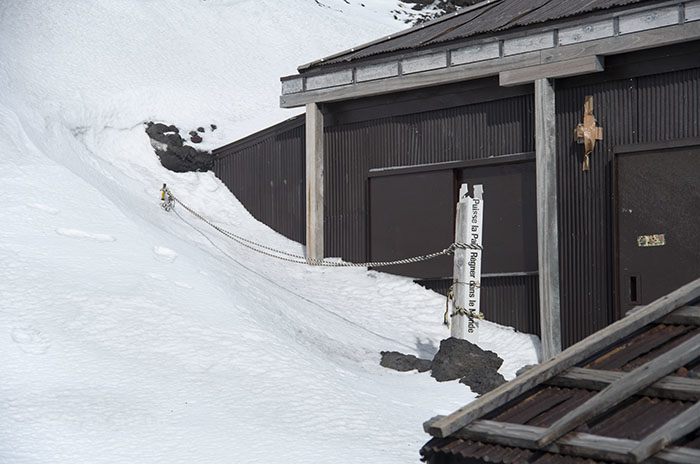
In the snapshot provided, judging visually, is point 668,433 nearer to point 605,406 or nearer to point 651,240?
point 605,406

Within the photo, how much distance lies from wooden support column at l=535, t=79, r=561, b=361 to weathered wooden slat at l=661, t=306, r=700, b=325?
27.9 ft

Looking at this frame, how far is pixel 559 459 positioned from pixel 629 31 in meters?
9.94

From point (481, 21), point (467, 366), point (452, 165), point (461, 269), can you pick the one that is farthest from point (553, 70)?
point (467, 366)

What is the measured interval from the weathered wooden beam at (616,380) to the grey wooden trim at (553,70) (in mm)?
9204

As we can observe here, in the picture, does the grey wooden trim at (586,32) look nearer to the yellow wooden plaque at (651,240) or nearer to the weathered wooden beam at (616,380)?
the yellow wooden plaque at (651,240)

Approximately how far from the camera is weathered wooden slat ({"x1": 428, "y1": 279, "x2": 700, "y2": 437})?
5.17 metres

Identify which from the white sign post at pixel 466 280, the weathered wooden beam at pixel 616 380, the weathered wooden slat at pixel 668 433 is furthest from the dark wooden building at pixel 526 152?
the weathered wooden slat at pixel 668 433

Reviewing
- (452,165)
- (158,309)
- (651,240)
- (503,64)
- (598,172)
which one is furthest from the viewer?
(452,165)

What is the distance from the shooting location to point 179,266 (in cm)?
1289

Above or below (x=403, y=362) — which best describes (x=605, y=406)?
above

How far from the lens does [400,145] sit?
648 inches

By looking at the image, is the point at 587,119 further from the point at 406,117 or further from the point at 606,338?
the point at 606,338

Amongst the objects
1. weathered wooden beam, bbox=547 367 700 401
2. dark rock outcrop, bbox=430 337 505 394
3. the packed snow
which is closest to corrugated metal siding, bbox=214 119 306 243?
the packed snow

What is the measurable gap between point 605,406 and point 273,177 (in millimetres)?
14543
